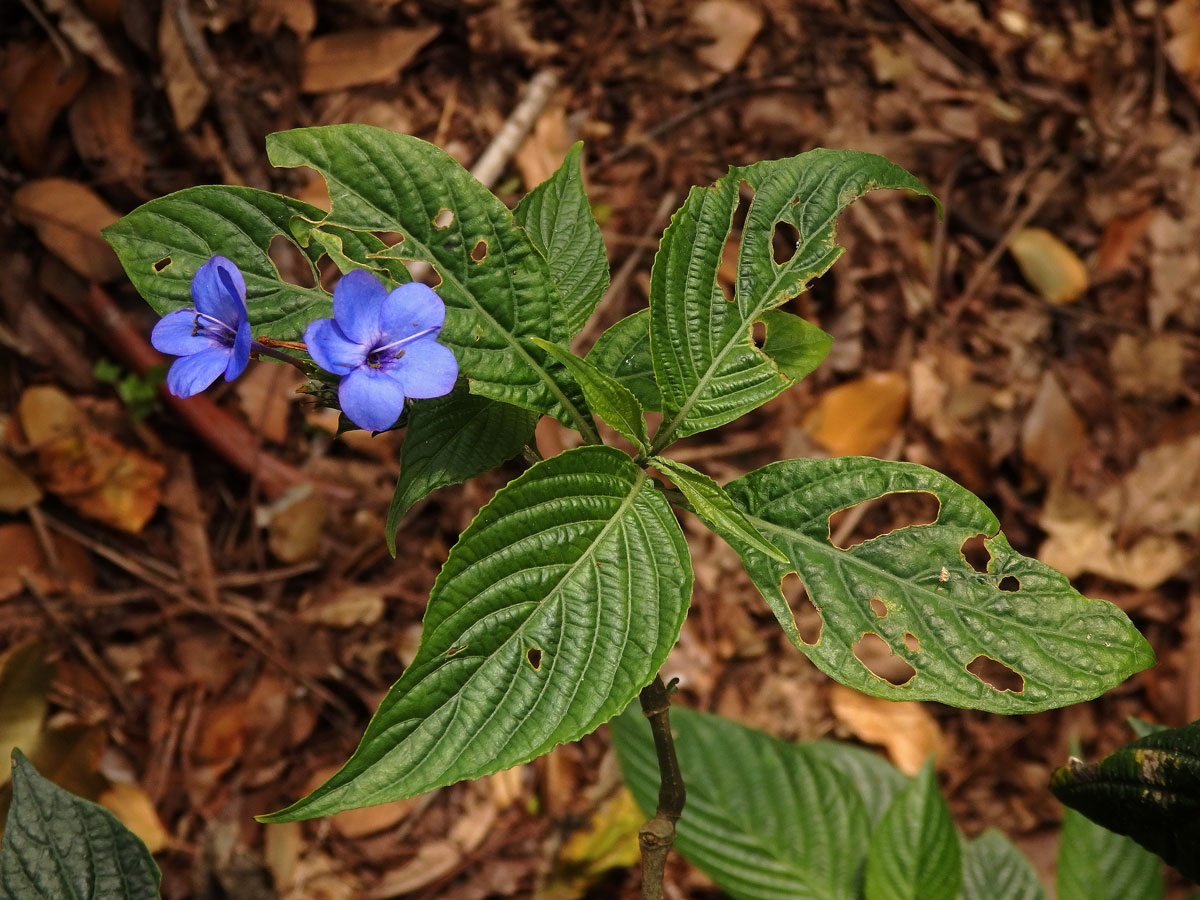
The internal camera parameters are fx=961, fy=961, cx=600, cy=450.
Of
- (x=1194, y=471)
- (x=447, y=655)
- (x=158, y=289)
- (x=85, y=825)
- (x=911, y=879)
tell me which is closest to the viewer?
(x=447, y=655)

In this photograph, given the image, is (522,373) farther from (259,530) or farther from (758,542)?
(259,530)

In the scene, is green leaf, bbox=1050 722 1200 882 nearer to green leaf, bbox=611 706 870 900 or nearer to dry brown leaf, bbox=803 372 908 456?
green leaf, bbox=611 706 870 900


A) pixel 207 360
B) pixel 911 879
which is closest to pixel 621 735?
pixel 911 879

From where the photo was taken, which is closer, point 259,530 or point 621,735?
point 621,735

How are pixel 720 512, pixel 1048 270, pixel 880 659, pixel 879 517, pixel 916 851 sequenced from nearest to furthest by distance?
pixel 720 512 < pixel 916 851 < pixel 880 659 < pixel 879 517 < pixel 1048 270

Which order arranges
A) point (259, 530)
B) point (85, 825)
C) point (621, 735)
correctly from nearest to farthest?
point (85, 825) → point (621, 735) → point (259, 530)

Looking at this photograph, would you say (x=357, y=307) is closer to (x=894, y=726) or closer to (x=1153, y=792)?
(x=1153, y=792)

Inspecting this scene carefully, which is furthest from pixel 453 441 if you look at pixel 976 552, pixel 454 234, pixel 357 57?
pixel 357 57
